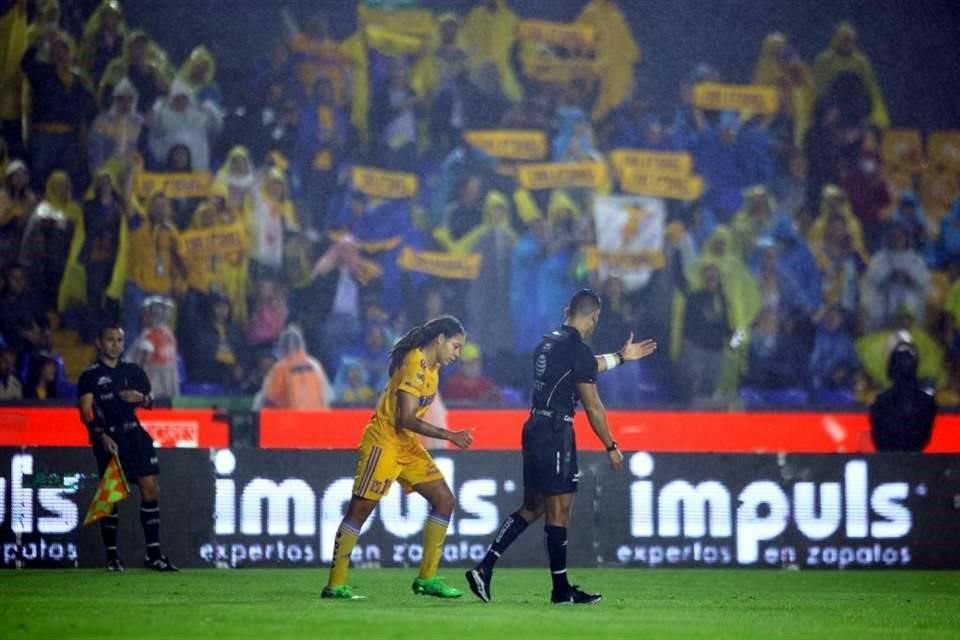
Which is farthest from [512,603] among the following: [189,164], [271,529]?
[189,164]

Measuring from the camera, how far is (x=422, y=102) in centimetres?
2322

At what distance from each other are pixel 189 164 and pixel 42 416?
4.58 meters

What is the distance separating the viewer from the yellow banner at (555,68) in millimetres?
23812

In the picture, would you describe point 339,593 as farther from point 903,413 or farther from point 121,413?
point 903,413

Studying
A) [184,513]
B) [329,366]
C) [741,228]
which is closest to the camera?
[184,513]

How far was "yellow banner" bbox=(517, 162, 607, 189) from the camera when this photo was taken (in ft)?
75.9

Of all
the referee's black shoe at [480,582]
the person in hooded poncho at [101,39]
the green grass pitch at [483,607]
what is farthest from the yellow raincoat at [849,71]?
the referee's black shoe at [480,582]

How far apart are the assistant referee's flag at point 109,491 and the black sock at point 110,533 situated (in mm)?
151

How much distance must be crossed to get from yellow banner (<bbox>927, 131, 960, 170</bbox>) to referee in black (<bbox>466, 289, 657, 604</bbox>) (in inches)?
563

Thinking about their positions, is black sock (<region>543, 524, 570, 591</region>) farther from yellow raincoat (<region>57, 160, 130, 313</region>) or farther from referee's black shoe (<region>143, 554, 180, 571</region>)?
yellow raincoat (<region>57, 160, 130, 313</region>)

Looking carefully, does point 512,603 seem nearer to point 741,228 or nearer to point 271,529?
point 271,529

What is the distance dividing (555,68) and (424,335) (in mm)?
13186

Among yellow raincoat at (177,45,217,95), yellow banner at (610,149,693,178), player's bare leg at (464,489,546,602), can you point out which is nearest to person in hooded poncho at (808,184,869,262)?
yellow banner at (610,149,693,178)

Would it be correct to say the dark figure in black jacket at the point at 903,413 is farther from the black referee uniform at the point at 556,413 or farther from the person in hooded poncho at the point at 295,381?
the black referee uniform at the point at 556,413
